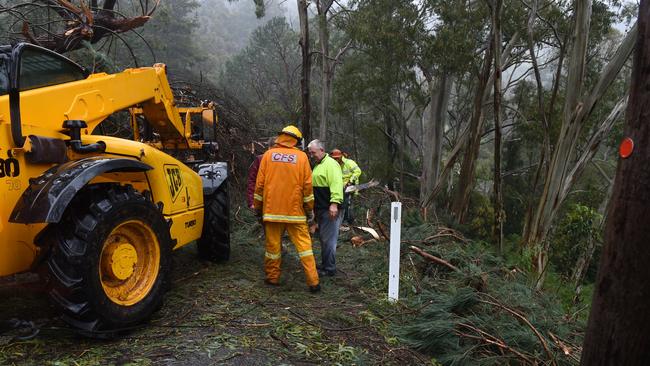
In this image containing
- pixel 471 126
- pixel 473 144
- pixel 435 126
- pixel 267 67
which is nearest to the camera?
pixel 473 144

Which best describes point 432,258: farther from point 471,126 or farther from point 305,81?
point 471,126

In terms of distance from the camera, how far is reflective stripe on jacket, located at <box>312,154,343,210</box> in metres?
6.23

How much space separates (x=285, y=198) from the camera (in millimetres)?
5531

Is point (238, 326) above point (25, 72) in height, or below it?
below

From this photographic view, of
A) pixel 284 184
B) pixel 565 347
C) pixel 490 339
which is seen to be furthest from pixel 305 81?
pixel 565 347

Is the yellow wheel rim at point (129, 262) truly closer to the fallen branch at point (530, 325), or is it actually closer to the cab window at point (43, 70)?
the cab window at point (43, 70)

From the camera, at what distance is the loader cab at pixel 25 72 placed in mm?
3471

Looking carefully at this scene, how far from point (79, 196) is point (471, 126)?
15371 millimetres

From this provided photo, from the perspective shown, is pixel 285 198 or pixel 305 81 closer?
pixel 285 198

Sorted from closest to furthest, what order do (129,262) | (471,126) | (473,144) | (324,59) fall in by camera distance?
1. (129,262)
2. (473,144)
3. (471,126)
4. (324,59)

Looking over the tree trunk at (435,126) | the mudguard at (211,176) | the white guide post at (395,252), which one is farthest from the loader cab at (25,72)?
the tree trunk at (435,126)

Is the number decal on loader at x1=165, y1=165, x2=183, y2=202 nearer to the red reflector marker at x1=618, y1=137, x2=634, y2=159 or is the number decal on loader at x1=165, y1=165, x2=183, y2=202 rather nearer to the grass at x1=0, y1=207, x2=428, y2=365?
the grass at x1=0, y1=207, x2=428, y2=365

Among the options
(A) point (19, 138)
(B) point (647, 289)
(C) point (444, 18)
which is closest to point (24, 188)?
(A) point (19, 138)

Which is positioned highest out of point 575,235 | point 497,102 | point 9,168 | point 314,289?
point 497,102
